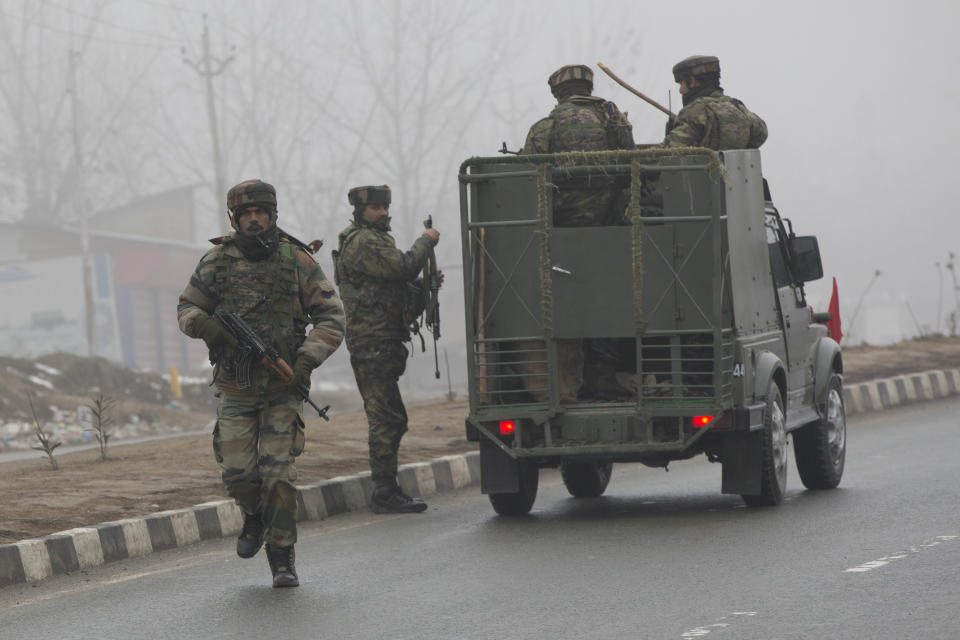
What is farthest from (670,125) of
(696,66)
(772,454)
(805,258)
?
(772,454)

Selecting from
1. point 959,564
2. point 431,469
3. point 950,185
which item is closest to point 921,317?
point 950,185

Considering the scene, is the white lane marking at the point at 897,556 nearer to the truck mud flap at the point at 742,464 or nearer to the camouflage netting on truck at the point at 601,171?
the truck mud flap at the point at 742,464

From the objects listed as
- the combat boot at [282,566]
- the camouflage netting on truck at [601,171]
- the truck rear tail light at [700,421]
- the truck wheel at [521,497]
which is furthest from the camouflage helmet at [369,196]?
the combat boot at [282,566]

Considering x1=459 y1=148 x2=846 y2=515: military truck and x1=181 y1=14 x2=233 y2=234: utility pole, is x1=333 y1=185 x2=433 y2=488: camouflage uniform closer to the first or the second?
x1=459 y1=148 x2=846 y2=515: military truck

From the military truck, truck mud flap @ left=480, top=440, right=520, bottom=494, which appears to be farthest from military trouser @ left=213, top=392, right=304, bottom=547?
truck mud flap @ left=480, top=440, right=520, bottom=494

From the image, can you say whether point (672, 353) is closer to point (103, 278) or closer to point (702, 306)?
point (702, 306)

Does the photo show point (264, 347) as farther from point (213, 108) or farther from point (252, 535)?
point (213, 108)

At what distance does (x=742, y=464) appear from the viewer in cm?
868

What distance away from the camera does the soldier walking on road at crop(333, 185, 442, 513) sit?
32.2 feet

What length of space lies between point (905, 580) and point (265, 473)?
292cm

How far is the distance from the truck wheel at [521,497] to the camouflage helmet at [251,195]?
2.89m

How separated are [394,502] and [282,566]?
3.14m

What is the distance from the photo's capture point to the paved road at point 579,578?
5.41 meters

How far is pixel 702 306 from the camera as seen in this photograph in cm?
865
